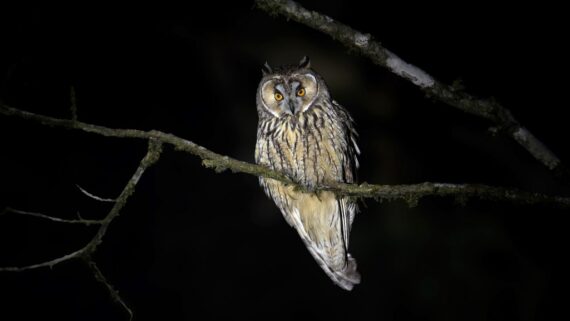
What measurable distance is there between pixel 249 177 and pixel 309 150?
370 centimetres

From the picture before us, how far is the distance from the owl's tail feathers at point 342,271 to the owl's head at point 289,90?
3.59ft

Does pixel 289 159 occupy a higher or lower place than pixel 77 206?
higher

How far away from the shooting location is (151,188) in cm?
672

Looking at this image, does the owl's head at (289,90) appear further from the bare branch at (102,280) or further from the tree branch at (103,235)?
the bare branch at (102,280)

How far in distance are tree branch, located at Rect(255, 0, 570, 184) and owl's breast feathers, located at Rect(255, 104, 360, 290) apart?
0.66 m

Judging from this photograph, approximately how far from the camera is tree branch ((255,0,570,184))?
2.40 m

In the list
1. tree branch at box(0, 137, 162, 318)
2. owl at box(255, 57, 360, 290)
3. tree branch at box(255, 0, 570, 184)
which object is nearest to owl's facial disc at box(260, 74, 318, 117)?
owl at box(255, 57, 360, 290)

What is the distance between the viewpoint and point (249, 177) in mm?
6637

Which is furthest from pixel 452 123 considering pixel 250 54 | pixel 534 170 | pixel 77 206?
pixel 77 206

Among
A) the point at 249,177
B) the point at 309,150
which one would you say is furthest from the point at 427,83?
the point at 249,177

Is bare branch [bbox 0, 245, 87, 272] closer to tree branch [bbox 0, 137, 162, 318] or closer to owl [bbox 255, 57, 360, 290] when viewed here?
tree branch [bbox 0, 137, 162, 318]

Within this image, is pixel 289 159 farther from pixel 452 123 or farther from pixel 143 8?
pixel 143 8

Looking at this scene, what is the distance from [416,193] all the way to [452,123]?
13.1ft

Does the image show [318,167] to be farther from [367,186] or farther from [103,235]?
[103,235]
